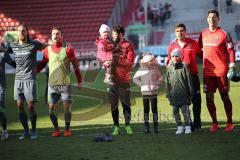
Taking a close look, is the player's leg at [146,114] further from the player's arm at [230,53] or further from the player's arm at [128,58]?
the player's arm at [230,53]

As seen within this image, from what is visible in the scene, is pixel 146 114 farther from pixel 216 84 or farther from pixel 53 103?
pixel 53 103

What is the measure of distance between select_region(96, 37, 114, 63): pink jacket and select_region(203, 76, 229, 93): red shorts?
1.71 metres

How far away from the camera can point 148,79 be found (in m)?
11.6

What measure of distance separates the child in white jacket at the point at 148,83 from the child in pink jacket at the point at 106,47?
0.48 meters

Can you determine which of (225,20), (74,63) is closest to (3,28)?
(225,20)

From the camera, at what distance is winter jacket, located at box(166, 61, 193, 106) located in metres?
11.3

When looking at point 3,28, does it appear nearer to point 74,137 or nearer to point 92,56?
point 92,56

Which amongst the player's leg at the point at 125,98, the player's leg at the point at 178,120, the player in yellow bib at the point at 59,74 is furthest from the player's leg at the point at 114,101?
the player's leg at the point at 178,120

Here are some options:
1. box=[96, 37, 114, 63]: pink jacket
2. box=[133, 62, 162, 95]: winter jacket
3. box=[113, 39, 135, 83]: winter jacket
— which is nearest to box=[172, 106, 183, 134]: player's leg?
box=[133, 62, 162, 95]: winter jacket

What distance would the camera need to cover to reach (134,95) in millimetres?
15836

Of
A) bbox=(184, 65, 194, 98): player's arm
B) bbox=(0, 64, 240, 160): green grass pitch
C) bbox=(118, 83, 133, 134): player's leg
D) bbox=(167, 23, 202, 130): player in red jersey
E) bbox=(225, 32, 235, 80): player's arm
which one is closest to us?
bbox=(0, 64, 240, 160): green grass pitch

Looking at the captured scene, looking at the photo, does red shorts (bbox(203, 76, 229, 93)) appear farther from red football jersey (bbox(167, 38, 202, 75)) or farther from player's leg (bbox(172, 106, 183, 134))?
player's leg (bbox(172, 106, 183, 134))

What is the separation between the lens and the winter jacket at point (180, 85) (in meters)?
11.3

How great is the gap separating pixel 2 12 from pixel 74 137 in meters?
31.9
